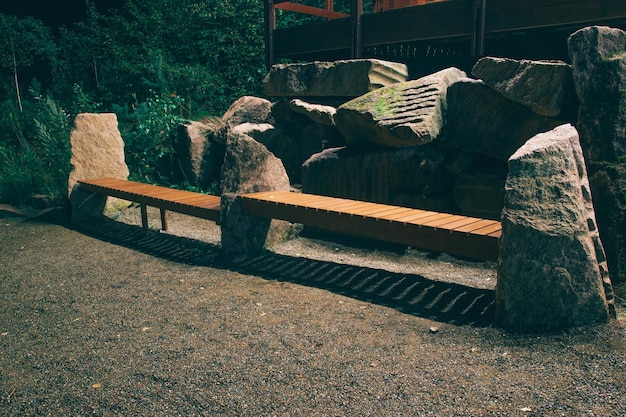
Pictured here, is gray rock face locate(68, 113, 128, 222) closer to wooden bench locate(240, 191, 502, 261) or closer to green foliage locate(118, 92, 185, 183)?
green foliage locate(118, 92, 185, 183)

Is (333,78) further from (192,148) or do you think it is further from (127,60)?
(127,60)

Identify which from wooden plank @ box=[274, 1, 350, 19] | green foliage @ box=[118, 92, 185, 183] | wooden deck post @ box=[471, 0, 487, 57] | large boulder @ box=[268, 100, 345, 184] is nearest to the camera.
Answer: wooden deck post @ box=[471, 0, 487, 57]

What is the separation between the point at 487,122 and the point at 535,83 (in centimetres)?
58

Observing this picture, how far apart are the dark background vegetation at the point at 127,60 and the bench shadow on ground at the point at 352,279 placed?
10.4ft

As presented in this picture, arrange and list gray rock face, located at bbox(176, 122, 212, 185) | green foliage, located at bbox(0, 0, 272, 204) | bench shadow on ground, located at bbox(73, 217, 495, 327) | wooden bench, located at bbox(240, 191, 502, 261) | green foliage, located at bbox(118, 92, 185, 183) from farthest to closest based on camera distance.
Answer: green foliage, located at bbox(0, 0, 272, 204) < green foliage, located at bbox(118, 92, 185, 183) < gray rock face, located at bbox(176, 122, 212, 185) < bench shadow on ground, located at bbox(73, 217, 495, 327) < wooden bench, located at bbox(240, 191, 502, 261)

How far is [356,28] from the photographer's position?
6871 millimetres

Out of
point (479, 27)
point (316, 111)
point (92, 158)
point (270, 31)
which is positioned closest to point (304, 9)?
point (270, 31)

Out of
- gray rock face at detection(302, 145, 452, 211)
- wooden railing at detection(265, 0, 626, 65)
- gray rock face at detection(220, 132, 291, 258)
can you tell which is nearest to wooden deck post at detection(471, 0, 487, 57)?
wooden railing at detection(265, 0, 626, 65)

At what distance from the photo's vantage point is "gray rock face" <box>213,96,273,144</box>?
24.8 ft

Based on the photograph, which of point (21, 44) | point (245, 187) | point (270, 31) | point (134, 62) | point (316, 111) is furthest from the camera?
point (21, 44)

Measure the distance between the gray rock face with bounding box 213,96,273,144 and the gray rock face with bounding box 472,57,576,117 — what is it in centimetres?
371

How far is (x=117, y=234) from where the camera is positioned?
20.4ft

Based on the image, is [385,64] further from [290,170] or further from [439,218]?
[439,218]

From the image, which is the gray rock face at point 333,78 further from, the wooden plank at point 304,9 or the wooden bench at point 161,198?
the wooden bench at point 161,198
